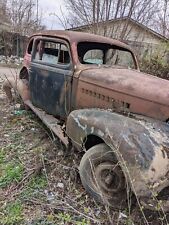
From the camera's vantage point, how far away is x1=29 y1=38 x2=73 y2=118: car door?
488 centimetres

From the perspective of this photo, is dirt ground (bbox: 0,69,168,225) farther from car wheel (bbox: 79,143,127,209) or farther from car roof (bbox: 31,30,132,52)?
car roof (bbox: 31,30,132,52)

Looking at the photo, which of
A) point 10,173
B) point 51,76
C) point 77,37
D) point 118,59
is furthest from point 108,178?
point 118,59

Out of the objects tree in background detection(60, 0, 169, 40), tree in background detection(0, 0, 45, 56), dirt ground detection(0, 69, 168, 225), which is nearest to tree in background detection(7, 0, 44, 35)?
tree in background detection(0, 0, 45, 56)

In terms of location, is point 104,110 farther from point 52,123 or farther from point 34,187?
point 52,123

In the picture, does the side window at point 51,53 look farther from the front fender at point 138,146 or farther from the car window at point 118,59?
the front fender at point 138,146

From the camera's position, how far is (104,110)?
3920 mm

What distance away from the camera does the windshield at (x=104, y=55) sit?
5300mm

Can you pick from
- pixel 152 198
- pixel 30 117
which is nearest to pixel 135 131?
pixel 152 198

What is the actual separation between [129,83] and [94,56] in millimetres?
1562

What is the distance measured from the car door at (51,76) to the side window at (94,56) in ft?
1.19

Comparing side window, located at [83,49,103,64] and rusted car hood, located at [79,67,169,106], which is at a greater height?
side window, located at [83,49,103,64]

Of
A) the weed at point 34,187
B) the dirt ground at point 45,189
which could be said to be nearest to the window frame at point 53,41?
the dirt ground at point 45,189

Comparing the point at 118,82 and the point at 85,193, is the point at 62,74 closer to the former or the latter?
the point at 118,82

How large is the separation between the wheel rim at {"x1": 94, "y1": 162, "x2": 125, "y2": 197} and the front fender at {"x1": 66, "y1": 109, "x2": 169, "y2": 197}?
252 mm
